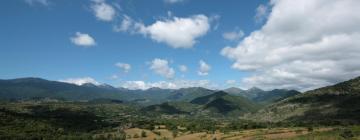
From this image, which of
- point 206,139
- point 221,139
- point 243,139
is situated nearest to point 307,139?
point 243,139

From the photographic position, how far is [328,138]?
101m

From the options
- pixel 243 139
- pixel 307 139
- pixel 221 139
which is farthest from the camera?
pixel 221 139

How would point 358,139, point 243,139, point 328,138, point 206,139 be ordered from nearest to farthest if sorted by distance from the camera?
point 358,139
point 328,138
point 243,139
point 206,139

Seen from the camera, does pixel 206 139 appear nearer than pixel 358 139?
No

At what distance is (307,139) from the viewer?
108 meters

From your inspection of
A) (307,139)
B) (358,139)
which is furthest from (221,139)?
(358,139)

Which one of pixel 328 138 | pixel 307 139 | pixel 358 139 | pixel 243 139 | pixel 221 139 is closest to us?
pixel 358 139

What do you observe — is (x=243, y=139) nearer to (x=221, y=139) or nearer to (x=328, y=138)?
(x=221, y=139)

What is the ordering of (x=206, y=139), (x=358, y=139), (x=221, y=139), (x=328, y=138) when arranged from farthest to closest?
(x=206, y=139), (x=221, y=139), (x=328, y=138), (x=358, y=139)

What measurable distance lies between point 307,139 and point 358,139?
19.6 m

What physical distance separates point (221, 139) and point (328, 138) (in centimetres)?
8816

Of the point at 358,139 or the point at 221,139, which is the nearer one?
the point at 358,139

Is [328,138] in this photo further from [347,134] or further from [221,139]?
[221,139]

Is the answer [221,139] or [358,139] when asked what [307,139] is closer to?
[358,139]
